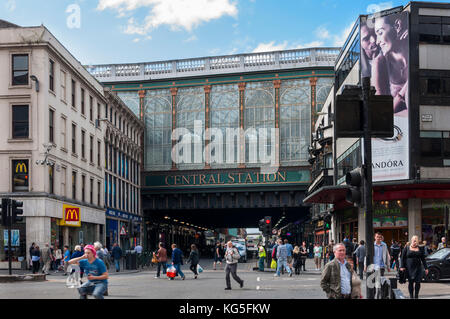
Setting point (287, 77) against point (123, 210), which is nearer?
point (123, 210)

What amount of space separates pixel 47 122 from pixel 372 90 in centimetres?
3198

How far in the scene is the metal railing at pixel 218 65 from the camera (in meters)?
66.2

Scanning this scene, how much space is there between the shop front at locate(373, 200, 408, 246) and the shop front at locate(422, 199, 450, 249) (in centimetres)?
118

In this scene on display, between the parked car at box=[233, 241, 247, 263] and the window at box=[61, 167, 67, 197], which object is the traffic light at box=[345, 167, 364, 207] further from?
the parked car at box=[233, 241, 247, 263]

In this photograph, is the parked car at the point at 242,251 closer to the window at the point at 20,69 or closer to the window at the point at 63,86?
the window at the point at 63,86

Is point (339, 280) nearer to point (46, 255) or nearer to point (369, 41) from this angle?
point (46, 255)

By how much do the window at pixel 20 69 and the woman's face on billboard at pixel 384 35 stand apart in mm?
22567

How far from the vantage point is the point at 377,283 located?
11.5 meters

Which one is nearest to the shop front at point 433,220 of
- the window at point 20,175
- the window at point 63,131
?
the window at point 63,131

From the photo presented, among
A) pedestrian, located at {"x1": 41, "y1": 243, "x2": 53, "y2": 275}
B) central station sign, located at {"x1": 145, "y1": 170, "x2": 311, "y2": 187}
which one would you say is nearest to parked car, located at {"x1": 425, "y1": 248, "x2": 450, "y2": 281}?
pedestrian, located at {"x1": 41, "y1": 243, "x2": 53, "y2": 275}

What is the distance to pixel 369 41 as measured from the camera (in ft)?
136

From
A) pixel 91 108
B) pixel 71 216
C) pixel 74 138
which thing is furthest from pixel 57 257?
pixel 91 108

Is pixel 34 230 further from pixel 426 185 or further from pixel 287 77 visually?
pixel 287 77
